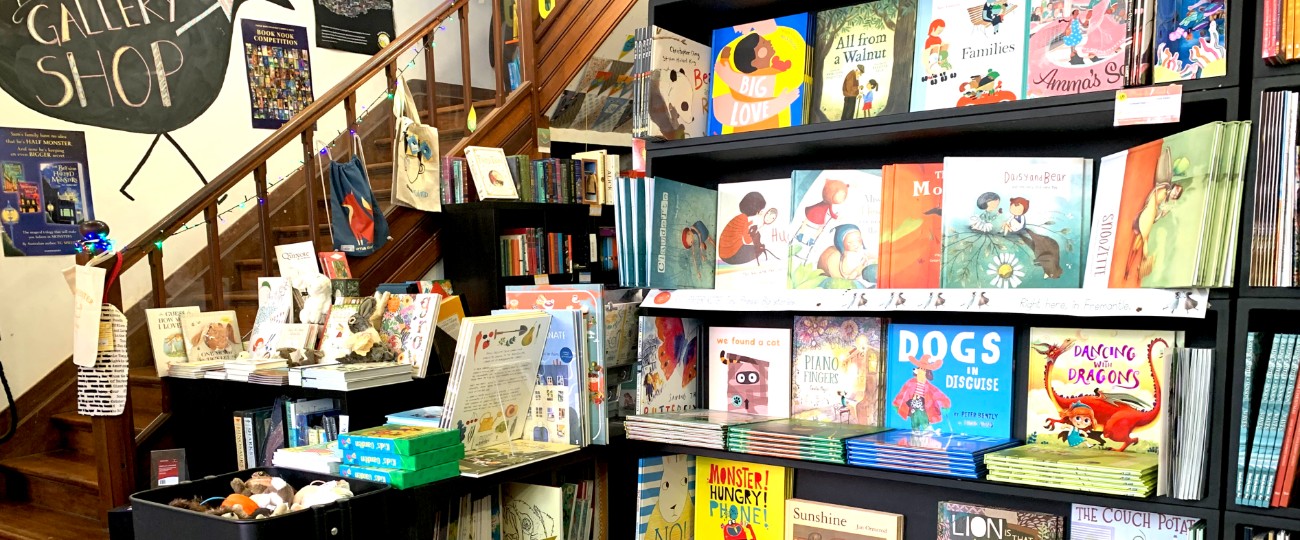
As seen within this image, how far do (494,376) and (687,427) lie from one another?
0.48m

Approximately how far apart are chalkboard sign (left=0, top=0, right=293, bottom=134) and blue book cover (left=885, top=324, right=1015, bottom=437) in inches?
172

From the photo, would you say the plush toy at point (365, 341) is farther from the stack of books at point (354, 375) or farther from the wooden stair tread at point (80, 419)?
the wooden stair tread at point (80, 419)

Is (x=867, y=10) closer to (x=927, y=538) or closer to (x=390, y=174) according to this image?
(x=927, y=538)

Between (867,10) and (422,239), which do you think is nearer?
(867,10)

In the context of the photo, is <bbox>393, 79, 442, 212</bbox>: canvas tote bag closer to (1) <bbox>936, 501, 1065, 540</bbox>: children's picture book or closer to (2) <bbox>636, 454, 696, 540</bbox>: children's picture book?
(2) <bbox>636, 454, 696, 540</bbox>: children's picture book

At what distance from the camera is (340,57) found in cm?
564

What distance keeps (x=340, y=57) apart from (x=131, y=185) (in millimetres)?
1561

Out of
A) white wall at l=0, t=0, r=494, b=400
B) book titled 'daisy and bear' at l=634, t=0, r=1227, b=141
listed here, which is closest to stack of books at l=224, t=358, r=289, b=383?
white wall at l=0, t=0, r=494, b=400

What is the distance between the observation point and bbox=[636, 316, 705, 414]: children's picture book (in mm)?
2174

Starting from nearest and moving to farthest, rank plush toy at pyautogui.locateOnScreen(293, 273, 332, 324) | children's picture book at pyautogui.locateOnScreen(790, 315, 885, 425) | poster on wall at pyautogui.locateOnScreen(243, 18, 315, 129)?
children's picture book at pyautogui.locateOnScreen(790, 315, 885, 425), plush toy at pyautogui.locateOnScreen(293, 273, 332, 324), poster on wall at pyautogui.locateOnScreen(243, 18, 315, 129)

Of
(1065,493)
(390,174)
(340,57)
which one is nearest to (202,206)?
(390,174)

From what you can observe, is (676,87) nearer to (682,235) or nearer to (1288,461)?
(682,235)

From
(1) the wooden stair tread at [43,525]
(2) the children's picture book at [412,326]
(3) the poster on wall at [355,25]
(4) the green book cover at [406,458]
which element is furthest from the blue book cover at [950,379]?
(3) the poster on wall at [355,25]

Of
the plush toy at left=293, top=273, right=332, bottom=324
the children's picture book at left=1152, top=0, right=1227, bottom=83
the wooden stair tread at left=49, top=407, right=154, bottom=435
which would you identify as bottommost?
the wooden stair tread at left=49, top=407, right=154, bottom=435
